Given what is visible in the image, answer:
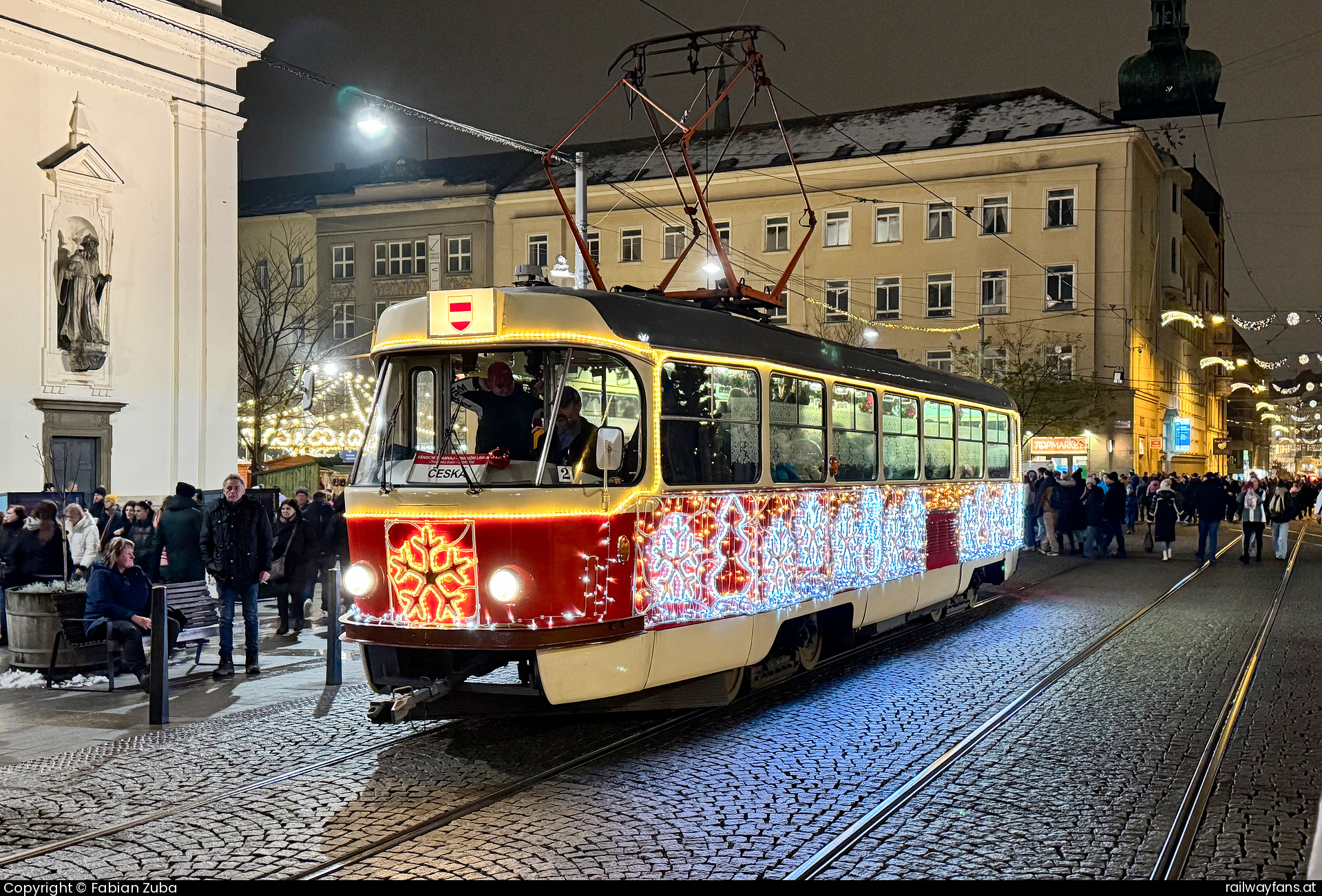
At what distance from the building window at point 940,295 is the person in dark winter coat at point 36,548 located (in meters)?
42.7

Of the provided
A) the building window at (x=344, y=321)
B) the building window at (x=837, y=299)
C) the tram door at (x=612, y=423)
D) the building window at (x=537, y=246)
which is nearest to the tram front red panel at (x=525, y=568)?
the tram door at (x=612, y=423)

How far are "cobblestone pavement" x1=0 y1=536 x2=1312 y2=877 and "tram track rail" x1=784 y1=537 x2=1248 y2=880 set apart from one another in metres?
0.10

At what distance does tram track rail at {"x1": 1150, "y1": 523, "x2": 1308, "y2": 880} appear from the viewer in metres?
6.12

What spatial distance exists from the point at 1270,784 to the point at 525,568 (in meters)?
4.58

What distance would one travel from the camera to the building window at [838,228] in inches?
2126

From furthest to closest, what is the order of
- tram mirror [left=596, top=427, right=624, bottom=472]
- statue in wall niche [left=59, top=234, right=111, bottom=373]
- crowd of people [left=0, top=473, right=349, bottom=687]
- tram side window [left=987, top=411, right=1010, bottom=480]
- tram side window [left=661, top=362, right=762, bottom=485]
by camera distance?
statue in wall niche [left=59, top=234, right=111, bottom=373] < tram side window [left=987, top=411, right=1010, bottom=480] < crowd of people [left=0, top=473, right=349, bottom=687] < tram side window [left=661, top=362, right=762, bottom=485] < tram mirror [left=596, top=427, right=624, bottom=472]

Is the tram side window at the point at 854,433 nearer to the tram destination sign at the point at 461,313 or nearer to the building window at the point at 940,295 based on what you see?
the tram destination sign at the point at 461,313

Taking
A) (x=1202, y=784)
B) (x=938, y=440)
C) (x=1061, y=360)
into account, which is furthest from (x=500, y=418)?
(x=1061, y=360)

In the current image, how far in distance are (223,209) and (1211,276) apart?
7484 centimetres

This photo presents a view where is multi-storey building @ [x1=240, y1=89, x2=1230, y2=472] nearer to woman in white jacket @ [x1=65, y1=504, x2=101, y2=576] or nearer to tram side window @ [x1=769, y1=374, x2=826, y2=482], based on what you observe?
woman in white jacket @ [x1=65, y1=504, x2=101, y2=576]

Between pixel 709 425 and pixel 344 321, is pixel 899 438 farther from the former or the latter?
pixel 344 321

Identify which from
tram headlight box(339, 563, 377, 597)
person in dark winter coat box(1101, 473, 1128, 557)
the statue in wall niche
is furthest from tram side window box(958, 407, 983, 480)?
the statue in wall niche
